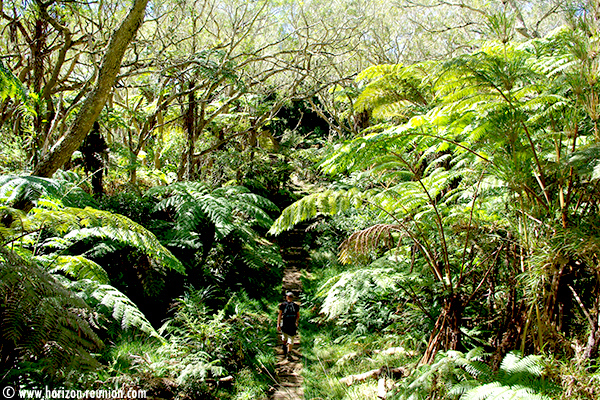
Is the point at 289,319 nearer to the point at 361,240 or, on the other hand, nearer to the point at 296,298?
the point at 296,298

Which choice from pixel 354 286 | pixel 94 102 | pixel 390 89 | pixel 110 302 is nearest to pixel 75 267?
pixel 110 302

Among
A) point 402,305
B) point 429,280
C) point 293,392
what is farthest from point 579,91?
point 293,392

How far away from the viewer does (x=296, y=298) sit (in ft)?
23.3

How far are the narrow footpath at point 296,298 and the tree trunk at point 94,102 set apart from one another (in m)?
2.37

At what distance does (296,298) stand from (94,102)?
206 inches

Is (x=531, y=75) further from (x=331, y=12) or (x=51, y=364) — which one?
(x=331, y=12)

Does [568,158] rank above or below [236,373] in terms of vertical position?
above

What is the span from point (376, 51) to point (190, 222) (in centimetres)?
967

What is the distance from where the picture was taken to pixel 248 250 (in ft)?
24.0

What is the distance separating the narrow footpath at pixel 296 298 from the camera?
4141 mm

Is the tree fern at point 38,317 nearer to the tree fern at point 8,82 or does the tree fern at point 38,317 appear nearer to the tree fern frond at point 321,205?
the tree fern at point 8,82

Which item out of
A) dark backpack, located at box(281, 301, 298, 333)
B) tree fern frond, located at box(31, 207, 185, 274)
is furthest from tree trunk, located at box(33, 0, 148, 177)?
dark backpack, located at box(281, 301, 298, 333)

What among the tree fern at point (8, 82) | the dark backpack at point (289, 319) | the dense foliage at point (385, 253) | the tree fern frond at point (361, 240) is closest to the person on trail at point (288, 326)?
the dark backpack at point (289, 319)

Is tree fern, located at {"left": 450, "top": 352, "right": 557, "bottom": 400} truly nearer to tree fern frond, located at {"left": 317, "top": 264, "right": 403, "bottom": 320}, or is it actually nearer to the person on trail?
tree fern frond, located at {"left": 317, "top": 264, "right": 403, "bottom": 320}
